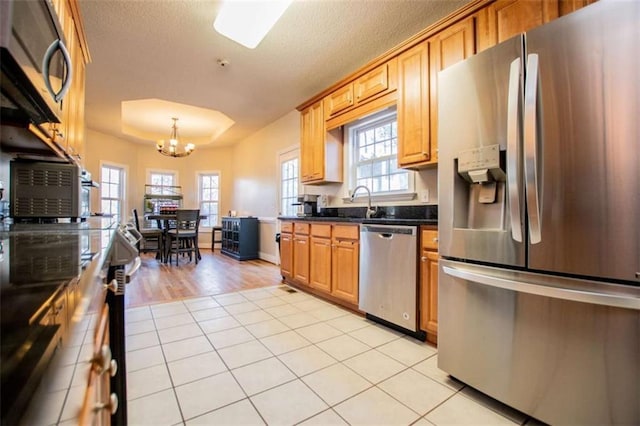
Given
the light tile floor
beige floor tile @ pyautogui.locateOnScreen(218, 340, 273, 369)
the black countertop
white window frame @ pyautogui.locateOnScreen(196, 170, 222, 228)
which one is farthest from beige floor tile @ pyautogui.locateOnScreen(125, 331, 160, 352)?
white window frame @ pyautogui.locateOnScreen(196, 170, 222, 228)

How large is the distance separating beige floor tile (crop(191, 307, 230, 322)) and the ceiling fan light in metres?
2.45

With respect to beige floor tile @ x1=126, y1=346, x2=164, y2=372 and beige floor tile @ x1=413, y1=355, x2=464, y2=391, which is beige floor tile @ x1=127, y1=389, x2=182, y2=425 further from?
beige floor tile @ x1=413, y1=355, x2=464, y2=391

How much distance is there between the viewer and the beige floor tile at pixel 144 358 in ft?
5.75

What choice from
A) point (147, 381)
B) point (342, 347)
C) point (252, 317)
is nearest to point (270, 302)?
point (252, 317)

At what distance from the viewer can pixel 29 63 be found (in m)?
0.95

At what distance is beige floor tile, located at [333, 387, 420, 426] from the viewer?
1329mm

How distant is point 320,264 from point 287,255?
768 millimetres

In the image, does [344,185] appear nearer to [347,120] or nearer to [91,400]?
[347,120]

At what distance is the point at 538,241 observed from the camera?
1.24m

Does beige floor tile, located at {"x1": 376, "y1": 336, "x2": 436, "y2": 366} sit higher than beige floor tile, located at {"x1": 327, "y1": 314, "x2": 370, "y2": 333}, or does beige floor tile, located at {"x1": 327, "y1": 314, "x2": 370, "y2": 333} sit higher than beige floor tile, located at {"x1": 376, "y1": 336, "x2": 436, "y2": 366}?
beige floor tile, located at {"x1": 327, "y1": 314, "x2": 370, "y2": 333}

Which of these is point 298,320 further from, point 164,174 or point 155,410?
point 164,174

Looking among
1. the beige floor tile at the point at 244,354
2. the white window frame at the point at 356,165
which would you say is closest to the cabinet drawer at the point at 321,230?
the white window frame at the point at 356,165

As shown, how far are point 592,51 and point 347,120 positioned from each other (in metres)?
2.17

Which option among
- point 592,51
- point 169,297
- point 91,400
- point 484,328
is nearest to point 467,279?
point 484,328
